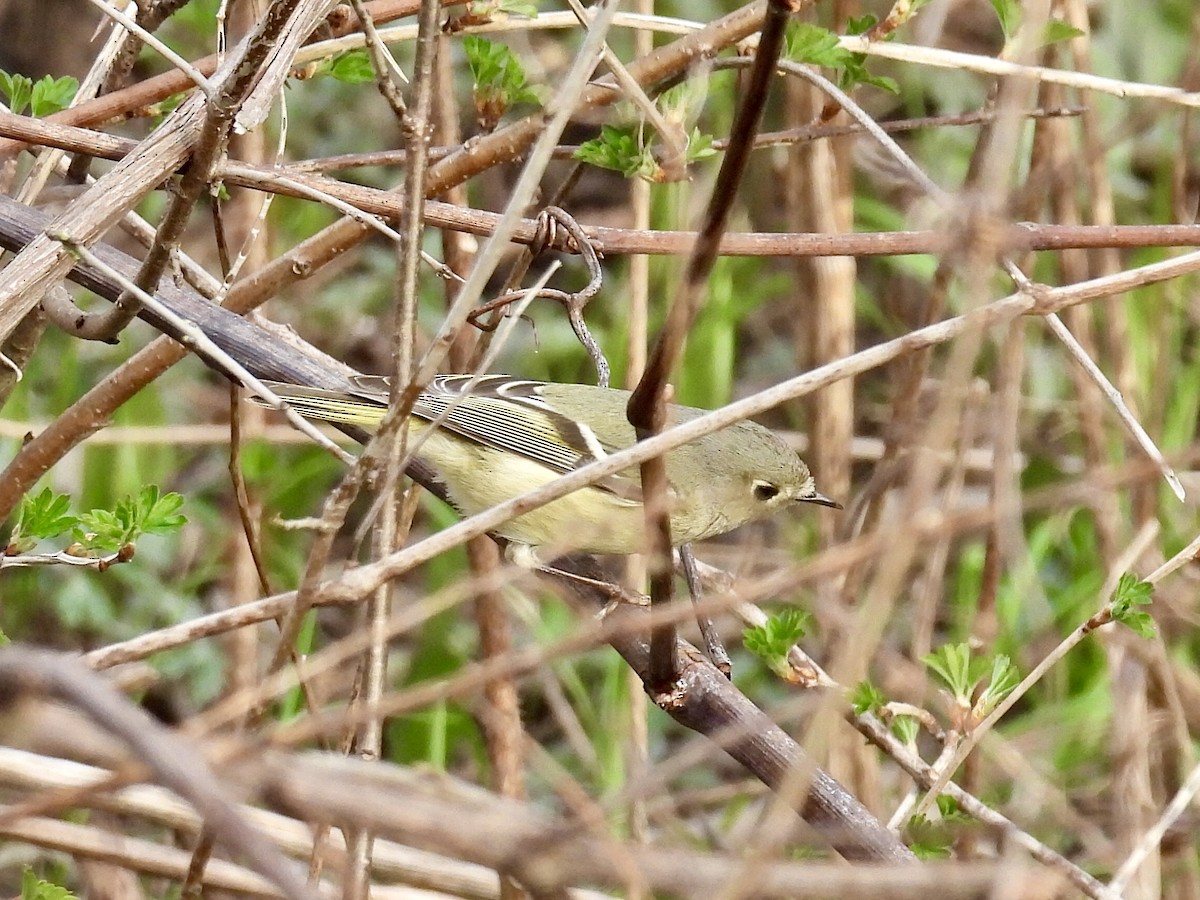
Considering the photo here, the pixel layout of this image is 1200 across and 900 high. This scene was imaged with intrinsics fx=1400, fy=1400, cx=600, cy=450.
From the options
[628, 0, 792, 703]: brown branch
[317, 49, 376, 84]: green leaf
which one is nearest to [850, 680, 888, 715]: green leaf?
[628, 0, 792, 703]: brown branch

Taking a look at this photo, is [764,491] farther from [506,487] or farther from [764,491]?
[506,487]

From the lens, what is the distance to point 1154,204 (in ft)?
16.5

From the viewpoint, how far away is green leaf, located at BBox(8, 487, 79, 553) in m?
2.02

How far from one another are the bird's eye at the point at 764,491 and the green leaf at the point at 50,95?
66.4 inches

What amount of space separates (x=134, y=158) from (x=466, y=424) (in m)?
1.27

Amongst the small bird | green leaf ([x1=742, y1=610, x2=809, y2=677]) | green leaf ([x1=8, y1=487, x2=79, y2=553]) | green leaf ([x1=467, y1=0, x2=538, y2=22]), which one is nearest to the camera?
green leaf ([x1=8, y1=487, x2=79, y2=553])

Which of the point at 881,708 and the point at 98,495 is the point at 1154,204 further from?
the point at 98,495

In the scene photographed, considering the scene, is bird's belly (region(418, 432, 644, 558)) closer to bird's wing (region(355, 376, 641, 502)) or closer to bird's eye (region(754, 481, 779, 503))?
bird's wing (region(355, 376, 641, 502))

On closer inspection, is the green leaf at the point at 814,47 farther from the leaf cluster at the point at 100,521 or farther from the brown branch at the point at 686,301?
the leaf cluster at the point at 100,521

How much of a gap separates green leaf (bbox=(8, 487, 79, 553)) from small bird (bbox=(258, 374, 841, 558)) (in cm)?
102

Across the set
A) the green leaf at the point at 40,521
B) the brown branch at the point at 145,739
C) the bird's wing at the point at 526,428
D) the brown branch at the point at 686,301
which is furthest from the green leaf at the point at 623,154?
the brown branch at the point at 145,739

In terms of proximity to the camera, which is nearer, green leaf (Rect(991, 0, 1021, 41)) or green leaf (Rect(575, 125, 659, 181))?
green leaf (Rect(575, 125, 659, 181))

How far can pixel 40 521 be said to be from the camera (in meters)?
2.03

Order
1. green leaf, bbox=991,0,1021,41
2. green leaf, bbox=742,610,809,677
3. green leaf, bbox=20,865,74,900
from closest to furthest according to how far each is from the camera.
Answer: green leaf, bbox=20,865,74,900
green leaf, bbox=742,610,809,677
green leaf, bbox=991,0,1021,41
